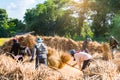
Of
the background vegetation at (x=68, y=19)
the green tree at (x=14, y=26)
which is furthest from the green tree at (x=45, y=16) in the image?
the green tree at (x=14, y=26)

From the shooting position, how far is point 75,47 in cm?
3853

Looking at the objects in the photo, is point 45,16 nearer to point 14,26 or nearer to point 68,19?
point 68,19

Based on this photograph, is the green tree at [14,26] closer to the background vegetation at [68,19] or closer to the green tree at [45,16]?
the background vegetation at [68,19]

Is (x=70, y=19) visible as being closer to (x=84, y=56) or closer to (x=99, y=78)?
(x=84, y=56)

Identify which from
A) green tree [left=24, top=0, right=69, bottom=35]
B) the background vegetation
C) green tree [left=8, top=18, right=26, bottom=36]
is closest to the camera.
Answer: the background vegetation

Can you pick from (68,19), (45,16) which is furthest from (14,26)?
(68,19)

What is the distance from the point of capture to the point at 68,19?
8562 centimetres

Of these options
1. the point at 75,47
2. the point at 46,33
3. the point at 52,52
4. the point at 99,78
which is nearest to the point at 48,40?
the point at 75,47

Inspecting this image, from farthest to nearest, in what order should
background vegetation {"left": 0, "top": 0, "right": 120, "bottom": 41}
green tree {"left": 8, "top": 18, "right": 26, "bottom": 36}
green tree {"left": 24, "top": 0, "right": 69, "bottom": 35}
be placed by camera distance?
green tree {"left": 8, "top": 18, "right": 26, "bottom": 36}
green tree {"left": 24, "top": 0, "right": 69, "bottom": 35}
background vegetation {"left": 0, "top": 0, "right": 120, "bottom": 41}

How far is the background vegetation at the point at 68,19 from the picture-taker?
69.2m

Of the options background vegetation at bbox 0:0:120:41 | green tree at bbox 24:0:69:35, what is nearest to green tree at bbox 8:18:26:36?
background vegetation at bbox 0:0:120:41

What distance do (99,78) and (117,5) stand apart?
4694 centimetres

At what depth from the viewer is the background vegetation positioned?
69.2 meters

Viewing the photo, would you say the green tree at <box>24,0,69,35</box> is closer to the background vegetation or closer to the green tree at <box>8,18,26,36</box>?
the background vegetation
